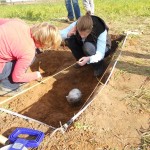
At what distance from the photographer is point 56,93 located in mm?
4797

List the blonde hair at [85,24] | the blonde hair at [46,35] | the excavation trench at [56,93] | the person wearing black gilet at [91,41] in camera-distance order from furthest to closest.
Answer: the person wearing black gilet at [91,41] < the excavation trench at [56,93] < the blonde hair at [85,24] < the blonde hair at [46,35]

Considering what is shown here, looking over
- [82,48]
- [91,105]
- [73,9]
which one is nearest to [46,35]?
[91,105]

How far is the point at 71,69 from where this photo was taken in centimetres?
524

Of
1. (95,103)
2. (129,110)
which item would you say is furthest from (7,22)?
(129,110)

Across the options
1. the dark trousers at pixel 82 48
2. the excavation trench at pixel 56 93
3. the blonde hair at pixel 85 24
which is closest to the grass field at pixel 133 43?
the excavation trench at pixel 56 93

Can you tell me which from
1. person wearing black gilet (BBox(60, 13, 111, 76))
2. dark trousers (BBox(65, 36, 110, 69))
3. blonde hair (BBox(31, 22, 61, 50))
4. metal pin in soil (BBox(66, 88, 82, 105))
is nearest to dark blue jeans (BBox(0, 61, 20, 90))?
blonde hair (BBox(31, 22, 61, 50))

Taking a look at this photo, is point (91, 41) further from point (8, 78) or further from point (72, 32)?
point (8, 78)

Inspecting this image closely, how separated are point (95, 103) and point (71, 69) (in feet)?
5.70

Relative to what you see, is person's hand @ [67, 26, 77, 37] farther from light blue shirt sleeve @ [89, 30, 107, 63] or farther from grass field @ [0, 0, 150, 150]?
grass field @ [0, 0, 150, 150]

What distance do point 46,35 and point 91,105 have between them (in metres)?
1.01

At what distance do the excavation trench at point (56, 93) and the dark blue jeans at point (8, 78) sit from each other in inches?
7.5

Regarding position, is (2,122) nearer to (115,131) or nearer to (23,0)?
(115,131)

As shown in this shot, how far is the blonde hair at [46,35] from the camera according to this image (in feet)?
11.9

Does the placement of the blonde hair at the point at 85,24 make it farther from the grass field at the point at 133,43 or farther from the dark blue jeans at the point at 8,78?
the dark blue jeans at the point at 8,78
